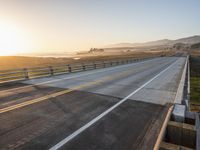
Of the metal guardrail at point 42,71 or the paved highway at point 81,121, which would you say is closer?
the paved highway at point 81,121

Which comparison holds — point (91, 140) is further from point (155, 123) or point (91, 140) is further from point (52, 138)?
point (155, 123)

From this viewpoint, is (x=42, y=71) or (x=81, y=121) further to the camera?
(x=42, y=71)

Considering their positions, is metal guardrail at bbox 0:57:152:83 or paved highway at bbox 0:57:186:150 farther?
metal guardrail at bbox 0:57:152:83

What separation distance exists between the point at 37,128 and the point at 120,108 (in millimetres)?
3716

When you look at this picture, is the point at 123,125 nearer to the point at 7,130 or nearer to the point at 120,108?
the point at 120,108

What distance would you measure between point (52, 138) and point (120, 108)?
3.67 meters

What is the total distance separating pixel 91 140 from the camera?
5109mm

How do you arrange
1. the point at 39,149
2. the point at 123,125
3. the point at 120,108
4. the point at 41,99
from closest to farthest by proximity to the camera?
1. the point at 39,149
2. the point at 123,125
3. the point at 120,108
4. the point at 41,99

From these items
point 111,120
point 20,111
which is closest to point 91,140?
point 111,120

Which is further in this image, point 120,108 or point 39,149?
point 120,108

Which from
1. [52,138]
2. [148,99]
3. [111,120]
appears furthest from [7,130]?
[148,99]

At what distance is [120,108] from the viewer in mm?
7980

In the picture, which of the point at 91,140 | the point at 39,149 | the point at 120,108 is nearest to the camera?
the point at 39,149

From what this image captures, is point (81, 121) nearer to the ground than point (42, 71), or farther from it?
farther from it
